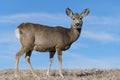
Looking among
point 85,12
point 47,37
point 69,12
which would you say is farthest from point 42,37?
point 85,12

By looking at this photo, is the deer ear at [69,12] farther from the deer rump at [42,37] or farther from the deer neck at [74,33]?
the deer rump at [42,37]

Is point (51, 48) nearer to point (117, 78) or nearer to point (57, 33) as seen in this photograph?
point (57, 33)

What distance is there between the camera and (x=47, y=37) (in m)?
20.4

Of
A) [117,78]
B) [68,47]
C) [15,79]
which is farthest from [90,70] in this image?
[15,79]

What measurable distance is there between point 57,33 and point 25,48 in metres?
1.82

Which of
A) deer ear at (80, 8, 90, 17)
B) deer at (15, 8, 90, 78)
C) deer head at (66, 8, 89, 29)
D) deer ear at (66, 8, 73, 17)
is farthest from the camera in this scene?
deer ear at (80, 8, 90, 17)

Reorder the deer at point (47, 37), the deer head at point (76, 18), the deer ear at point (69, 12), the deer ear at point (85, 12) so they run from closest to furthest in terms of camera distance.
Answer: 1. the deer at point (47, 37)
2. the deer head at point (76, 18)
3. the deer ear at point (69, 12)
4. the deer ear at point (85, 12)

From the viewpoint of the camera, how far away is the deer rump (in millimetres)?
19734

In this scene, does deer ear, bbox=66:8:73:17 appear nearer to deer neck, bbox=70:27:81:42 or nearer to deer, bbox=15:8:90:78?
deer, bbox=15:8:90:78

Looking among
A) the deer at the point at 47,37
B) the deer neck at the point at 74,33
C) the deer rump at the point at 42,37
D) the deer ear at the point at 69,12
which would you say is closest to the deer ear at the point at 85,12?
the deer at the point at 47,37

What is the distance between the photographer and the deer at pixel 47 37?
19703 millimetres

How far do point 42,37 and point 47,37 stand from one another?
302 mm

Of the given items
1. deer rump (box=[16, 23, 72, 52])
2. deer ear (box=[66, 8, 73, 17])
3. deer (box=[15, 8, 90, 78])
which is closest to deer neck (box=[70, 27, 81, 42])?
deer (box=[15, 8, 90, 78])

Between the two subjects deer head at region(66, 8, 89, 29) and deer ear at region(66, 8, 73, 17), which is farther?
deer ear at region(66, 8, 73, 17)
